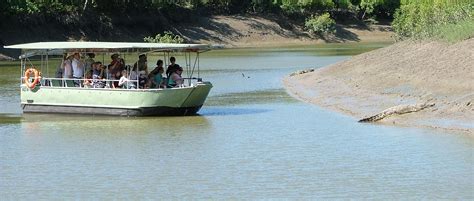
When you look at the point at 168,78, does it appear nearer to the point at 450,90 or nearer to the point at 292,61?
the point at 450,90

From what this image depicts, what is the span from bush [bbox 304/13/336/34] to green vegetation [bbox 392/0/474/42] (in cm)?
4423

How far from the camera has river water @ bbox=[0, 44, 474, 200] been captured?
1664 cm

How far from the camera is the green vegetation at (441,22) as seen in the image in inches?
1314

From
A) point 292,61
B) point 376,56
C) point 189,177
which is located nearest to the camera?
point 189,177

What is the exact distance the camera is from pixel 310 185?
1686 cm

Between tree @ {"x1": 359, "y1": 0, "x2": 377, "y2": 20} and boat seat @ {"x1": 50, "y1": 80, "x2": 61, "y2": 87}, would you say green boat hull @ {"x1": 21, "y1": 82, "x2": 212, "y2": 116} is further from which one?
tree @ {"x1": 359, "y1": 0, "x2": 377, "y2": 20}

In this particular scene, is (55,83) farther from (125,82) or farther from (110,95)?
(125,82)

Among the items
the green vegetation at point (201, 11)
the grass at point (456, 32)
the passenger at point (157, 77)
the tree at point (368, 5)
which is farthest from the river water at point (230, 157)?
the tree at point (368, 5)

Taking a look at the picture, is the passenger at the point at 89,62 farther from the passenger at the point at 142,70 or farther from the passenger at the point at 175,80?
the passenger at the point at 175,80

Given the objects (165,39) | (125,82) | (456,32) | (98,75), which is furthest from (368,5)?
(125,82)

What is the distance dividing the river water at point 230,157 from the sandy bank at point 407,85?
0.92 m

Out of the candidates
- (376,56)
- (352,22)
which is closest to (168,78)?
(376,56)

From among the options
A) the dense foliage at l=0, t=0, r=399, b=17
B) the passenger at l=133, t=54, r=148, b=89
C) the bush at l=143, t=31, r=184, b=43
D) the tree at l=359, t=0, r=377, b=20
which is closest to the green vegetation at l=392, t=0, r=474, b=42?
the passenger at l=133, t=54, r=148, b=89

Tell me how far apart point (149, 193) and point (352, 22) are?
274ft
